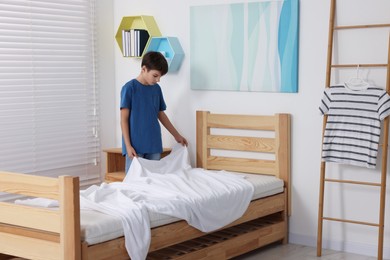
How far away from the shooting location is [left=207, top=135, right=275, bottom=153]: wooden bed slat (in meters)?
4.70

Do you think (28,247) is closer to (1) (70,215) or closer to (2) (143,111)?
(1) (70,215)

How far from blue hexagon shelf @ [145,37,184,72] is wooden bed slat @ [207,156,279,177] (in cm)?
75

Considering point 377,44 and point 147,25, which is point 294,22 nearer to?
point 377,44

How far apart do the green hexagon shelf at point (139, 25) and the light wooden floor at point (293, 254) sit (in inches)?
69.0

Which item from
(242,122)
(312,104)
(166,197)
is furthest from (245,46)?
(166,197)

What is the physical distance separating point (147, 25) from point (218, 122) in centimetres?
94

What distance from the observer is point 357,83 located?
4273 mm

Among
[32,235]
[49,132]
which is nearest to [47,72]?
[49,132]

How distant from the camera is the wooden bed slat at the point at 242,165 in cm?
471

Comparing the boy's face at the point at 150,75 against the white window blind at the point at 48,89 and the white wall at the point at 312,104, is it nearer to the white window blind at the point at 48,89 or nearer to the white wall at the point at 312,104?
the white wall at the point at 312,104

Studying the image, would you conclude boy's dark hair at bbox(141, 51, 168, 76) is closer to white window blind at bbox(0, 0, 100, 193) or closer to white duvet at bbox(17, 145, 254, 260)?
white duvet at bbox(17, 145, 254, 260)

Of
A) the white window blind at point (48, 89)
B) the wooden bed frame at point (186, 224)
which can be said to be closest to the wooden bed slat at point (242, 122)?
the wooden bed frame at point (186, 224)

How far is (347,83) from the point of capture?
14.1 feet

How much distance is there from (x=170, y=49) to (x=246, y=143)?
937mm
